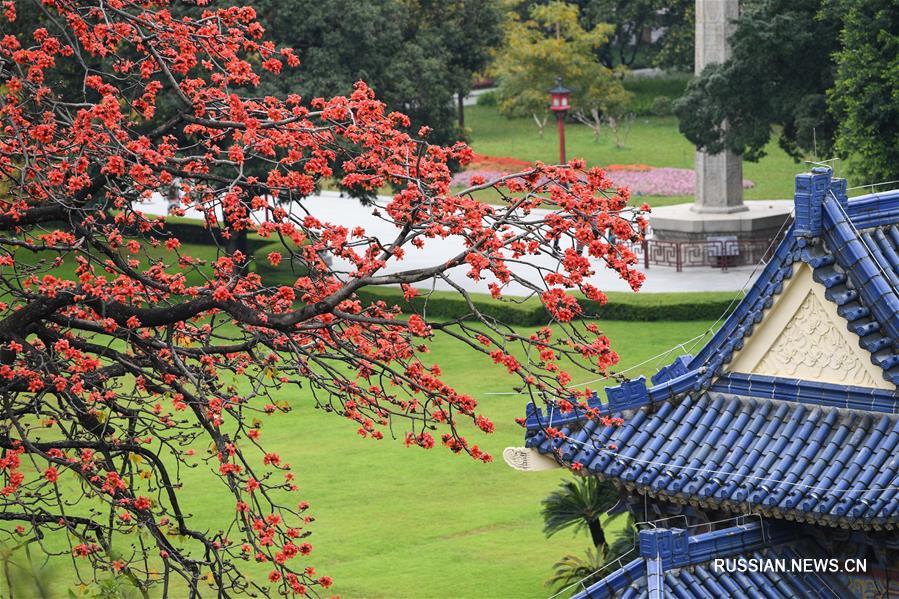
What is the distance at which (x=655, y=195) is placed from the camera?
5825 cm

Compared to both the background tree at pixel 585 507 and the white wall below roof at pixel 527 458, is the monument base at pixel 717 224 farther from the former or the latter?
the white wall below roof at pixel 527 458

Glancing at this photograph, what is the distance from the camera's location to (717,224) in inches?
1742

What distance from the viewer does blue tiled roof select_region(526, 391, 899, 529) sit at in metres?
12.2

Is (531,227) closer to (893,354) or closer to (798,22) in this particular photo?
(893,354)

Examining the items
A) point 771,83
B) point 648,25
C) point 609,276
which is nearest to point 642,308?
point 609,276

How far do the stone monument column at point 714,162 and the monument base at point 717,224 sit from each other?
1.16 ft

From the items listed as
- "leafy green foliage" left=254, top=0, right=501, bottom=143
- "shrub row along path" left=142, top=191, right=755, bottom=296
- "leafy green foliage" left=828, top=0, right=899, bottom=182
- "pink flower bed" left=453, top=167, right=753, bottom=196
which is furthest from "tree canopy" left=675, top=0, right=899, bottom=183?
"pink flower bed" left=453, top=167, right=753, bottom=196

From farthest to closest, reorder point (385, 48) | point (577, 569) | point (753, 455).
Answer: point (385, 48) → point (577, 569) → point (753, 455)

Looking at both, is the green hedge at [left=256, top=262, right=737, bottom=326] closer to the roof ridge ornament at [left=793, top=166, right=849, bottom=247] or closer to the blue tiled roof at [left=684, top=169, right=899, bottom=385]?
the blue tiled roof at [left=684, top=169, right=899, bottom=385]

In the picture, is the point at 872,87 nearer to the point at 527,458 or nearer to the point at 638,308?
the point at 638,308

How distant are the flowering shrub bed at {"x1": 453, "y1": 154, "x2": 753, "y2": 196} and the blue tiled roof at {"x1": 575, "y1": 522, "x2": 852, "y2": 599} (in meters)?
43.9

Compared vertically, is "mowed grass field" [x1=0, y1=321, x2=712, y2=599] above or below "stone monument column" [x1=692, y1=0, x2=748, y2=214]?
below

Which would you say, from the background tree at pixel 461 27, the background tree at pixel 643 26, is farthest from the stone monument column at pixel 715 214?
the background tree at pixel 643 26

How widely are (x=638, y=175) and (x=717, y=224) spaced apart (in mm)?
17301
